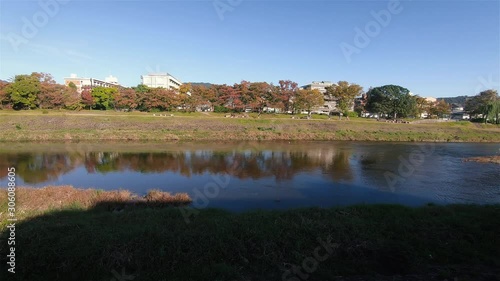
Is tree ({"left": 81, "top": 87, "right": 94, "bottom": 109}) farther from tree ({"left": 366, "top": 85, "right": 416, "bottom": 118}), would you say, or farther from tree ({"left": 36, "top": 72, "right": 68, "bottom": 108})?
tree ({"left": 366, "top": 85, "right": 416, "bottom": 118})

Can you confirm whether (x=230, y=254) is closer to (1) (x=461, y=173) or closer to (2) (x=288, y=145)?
(1) (x=461, y=173)

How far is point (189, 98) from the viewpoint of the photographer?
165ft

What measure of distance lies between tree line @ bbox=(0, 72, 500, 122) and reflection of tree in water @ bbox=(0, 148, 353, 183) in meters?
26.9

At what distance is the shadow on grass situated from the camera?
607 centimetres

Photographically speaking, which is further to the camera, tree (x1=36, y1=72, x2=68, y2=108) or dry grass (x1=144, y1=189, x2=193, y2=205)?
tree (x1=36, y1=72, x2=68, y2=108)

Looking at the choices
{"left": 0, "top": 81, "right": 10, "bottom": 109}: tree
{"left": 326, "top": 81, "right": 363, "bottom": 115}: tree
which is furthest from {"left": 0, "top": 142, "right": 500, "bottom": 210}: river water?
{"left": 326, "top": 81, "right": 363, "bottom": 115}: tree

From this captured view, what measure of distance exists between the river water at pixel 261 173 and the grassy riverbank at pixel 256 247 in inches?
142

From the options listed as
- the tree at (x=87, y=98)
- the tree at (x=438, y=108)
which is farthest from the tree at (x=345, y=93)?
the tree at (x=87, y=98)

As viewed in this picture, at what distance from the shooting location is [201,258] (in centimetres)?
645

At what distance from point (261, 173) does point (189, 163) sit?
5981 millimetres

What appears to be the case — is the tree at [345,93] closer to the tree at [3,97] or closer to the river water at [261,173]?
the river water at [261,173]

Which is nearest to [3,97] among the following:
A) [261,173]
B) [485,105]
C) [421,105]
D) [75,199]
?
[75,199]

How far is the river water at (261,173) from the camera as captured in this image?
13202 mm

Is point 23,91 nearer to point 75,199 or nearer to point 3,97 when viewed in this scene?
point 3,97
